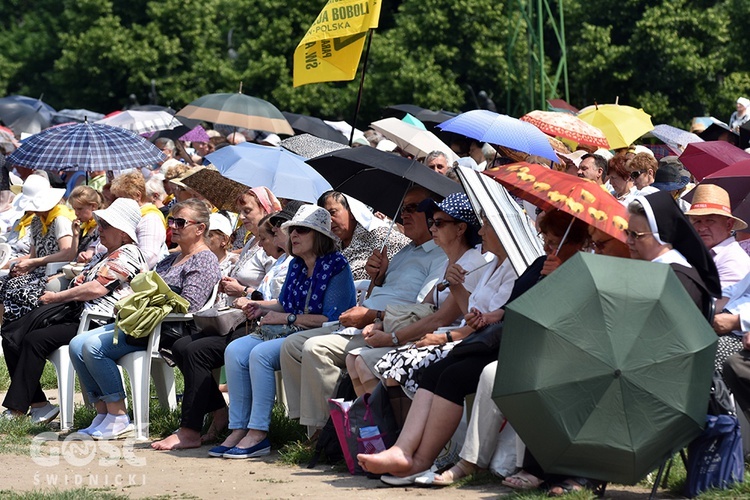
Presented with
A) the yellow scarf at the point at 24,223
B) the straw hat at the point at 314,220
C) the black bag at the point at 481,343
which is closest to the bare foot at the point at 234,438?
the straw hat at the point at 314,220

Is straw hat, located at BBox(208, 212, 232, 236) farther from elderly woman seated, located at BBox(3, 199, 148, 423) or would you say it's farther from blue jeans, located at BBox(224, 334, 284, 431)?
blue jeans, located at BBox(224, 334, 284, 431)

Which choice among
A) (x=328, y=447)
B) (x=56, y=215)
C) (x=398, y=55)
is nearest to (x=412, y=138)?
(x=56, y=215)

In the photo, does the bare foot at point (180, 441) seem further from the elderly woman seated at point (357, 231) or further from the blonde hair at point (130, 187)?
the blonde hair at point (130, 187)

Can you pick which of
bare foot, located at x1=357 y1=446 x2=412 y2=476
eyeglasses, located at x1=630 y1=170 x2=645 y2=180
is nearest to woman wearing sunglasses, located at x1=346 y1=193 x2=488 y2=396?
bare foot, located at x1=357 y1=446 x2=412 y2=476

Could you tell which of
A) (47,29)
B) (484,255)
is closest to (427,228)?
(484,255)

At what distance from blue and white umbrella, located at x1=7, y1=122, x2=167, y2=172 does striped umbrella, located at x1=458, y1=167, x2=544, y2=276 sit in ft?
15.7

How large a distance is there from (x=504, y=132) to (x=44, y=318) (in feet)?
12.4

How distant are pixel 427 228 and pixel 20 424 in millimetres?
3340

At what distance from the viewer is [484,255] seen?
7480 millimetres

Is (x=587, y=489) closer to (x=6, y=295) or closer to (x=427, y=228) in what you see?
(x=427, y=228)

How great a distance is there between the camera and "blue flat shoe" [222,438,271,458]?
778 cm

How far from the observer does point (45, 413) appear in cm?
947

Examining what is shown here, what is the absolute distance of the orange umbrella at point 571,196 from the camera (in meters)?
6.27

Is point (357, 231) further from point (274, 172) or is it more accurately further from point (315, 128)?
point (315, 128)
